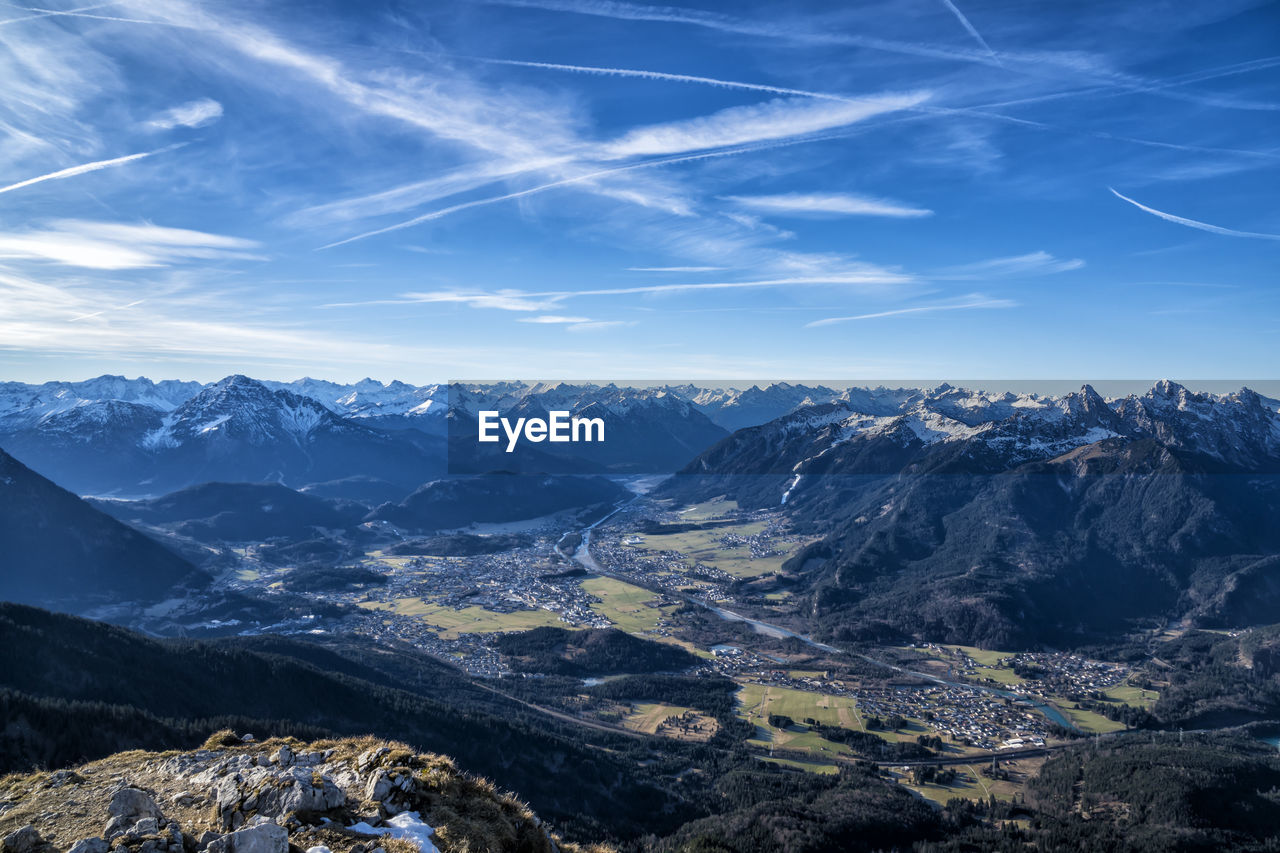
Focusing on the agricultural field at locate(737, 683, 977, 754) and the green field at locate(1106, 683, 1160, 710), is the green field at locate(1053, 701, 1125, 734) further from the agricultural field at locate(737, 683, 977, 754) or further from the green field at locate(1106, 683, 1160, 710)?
the agricultural field at locate(737, 683, 977, 754)

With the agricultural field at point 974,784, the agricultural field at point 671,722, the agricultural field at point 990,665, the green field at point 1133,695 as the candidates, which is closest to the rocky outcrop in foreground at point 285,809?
the agricultural field at point 974,784

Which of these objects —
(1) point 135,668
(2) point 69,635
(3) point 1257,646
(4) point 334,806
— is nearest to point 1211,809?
(3) point 1257,646

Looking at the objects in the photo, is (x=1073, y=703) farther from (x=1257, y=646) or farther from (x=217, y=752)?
(x=217, y=752)

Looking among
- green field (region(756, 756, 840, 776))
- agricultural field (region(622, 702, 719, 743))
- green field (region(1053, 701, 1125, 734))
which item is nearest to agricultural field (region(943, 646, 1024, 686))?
green field (region(1053, 701, 1125, 734))

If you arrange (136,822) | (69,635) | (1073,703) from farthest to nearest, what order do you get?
(1073,703), (69,635), (136,822)

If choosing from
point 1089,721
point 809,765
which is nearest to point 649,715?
point 809,765

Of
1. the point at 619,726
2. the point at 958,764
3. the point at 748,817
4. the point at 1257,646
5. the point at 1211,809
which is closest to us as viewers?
the point at 748,817

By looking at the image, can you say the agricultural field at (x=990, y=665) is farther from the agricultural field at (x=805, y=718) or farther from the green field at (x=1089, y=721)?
the agricultural field at (x=805, y=718)

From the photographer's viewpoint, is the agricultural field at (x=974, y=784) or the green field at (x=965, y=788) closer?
the green field at (x=965, y=788)
